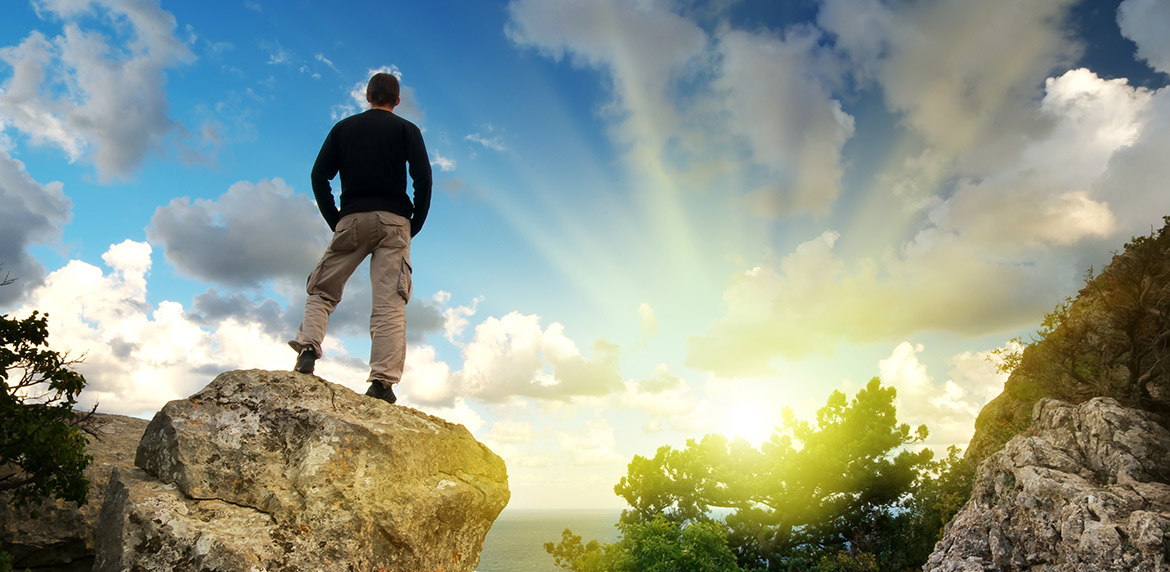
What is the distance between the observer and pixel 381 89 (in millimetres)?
6277

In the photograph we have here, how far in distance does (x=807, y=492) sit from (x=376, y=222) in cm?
3050

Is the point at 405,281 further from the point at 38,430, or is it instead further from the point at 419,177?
the point at 38,430

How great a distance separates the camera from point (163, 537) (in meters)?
3.82

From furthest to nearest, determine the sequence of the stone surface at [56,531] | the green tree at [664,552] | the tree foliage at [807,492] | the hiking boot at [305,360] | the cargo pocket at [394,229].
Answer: the tree foliage at [807,492] < the green tree at [664,552] < the cargo pocket at [394,229] < the hiking boot at [305,360] < the stone surface at [56,531]

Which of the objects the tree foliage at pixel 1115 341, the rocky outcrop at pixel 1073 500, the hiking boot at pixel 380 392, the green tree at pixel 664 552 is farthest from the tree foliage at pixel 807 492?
the hiking boot at pixel 380 392

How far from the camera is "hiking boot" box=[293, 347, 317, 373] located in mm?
5395

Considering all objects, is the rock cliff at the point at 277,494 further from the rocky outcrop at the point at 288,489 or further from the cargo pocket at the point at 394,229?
the cargo pocket at the point at 394,229

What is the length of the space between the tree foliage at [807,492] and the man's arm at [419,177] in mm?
23531

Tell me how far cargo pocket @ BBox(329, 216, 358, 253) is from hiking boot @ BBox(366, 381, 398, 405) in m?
1.39

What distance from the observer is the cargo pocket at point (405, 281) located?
5996mm

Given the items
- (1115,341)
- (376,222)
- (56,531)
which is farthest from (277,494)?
(1115,341)

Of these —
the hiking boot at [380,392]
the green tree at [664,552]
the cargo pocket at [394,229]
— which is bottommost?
the green tree at [664,552]

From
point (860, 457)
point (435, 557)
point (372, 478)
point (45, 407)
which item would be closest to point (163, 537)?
point (372, 478)

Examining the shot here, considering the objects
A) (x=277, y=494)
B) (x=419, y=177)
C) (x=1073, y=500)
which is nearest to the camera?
(x=277, y=494)
